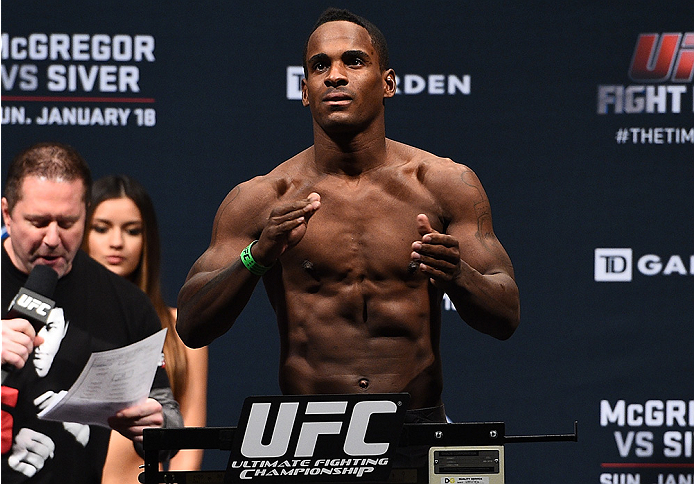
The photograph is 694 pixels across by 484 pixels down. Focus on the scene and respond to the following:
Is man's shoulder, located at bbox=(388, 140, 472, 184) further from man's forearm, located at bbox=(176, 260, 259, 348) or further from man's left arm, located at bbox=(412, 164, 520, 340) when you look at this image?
man's forearm, located at bbox=(176, 260, 259, 348)

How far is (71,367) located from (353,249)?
35.1 inches

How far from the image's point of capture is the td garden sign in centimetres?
159

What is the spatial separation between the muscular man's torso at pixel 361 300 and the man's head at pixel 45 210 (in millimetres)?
604

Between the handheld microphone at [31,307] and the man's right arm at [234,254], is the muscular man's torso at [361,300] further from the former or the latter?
the handheld microphone at [31,307]

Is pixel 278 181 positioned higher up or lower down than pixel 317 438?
higher up

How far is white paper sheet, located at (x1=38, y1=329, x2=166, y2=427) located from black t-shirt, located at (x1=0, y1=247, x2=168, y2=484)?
34cm

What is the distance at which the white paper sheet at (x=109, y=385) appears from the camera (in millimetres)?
1986

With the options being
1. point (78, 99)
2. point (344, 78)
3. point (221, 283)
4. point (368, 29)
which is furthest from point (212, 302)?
point (78, 99)

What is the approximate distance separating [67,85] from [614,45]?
170 cm

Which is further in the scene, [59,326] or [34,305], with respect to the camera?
[59,326]

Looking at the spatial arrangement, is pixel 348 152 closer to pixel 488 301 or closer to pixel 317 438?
pixel 488 301

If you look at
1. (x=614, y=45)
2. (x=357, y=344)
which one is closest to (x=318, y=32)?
(x=357, y=344)

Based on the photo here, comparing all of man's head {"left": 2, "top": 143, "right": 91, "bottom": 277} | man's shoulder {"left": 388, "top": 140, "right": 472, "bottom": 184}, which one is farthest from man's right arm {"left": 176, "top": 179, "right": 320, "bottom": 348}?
man's head {"left": 2, "top": 143, "right": 91, "bottom": 277}

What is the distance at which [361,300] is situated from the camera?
6.59 ft
